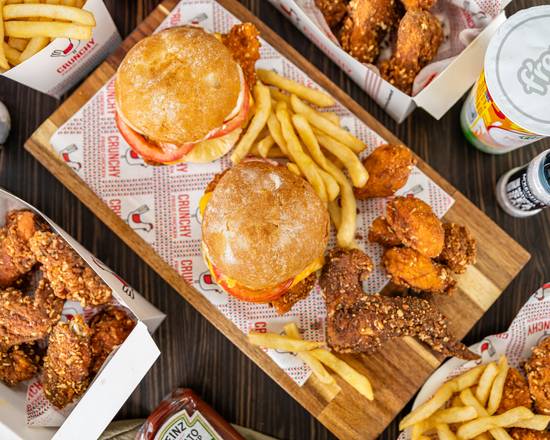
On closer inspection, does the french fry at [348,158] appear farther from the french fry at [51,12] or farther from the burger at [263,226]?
the french fry at [51,12]

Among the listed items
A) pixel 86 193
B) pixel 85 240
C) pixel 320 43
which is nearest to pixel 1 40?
pixel 86 193

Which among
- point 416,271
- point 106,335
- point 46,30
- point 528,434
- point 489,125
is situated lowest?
point 528,434

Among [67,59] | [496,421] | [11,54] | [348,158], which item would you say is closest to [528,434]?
[496,421]

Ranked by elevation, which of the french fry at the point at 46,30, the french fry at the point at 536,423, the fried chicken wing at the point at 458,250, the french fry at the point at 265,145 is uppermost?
the french fry at the point at 46,30

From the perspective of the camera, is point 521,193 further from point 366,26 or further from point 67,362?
point 67,362

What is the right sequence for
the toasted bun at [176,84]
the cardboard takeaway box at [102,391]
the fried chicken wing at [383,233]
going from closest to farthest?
the cardboard takeaway box at [102,391] < the toasted bun at [176,84] < the fried chicken wing at [383,233]

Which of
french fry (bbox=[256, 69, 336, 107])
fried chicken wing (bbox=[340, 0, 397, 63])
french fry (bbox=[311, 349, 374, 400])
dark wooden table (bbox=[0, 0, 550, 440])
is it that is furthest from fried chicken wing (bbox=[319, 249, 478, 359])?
fried chicken wing (bbox=[340, 0, 397, 63])

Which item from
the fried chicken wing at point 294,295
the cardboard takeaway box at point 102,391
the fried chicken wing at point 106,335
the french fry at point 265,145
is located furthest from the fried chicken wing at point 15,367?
the french fry at point 265,145
